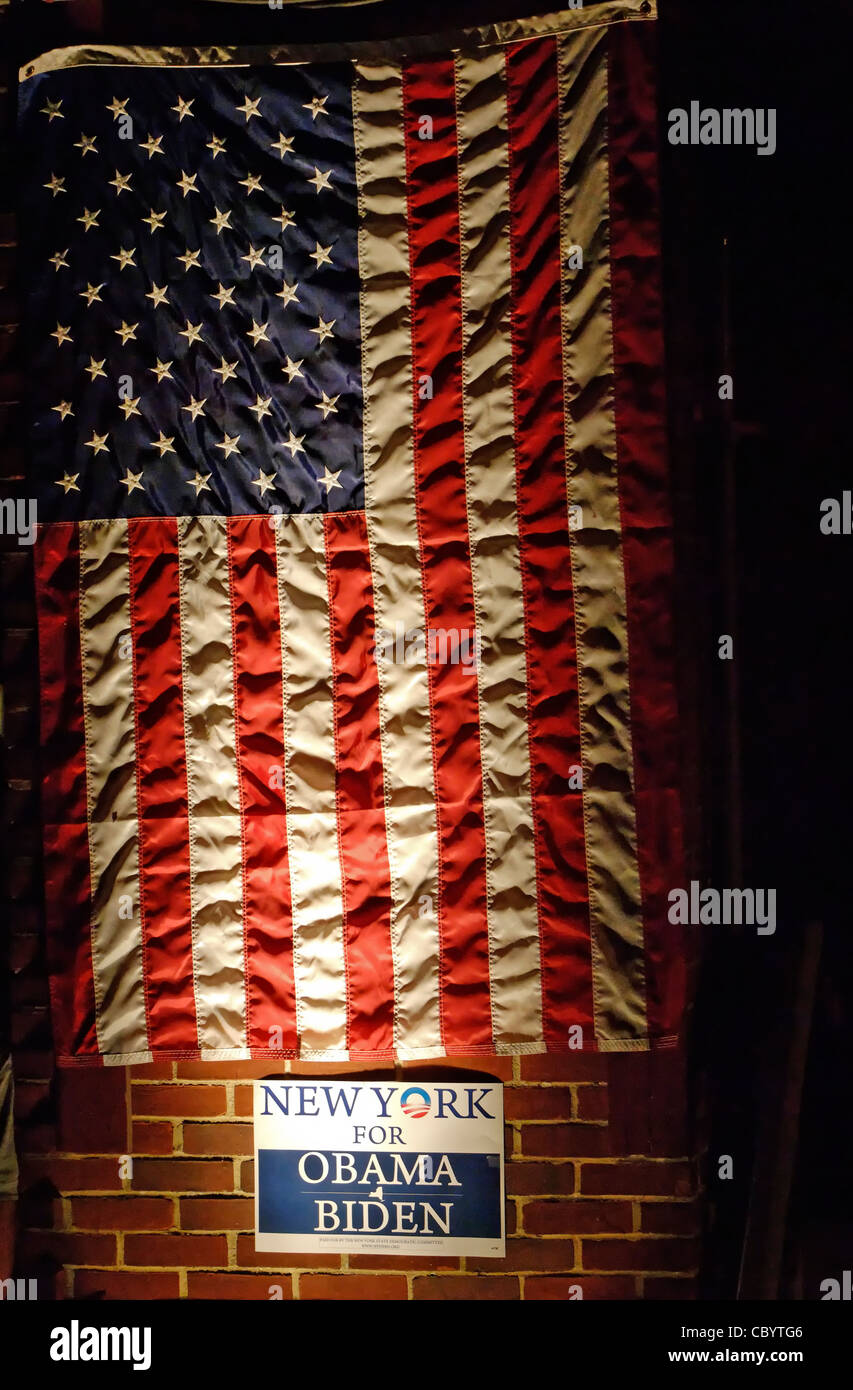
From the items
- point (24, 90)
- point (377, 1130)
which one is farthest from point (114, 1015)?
point (24, 90)

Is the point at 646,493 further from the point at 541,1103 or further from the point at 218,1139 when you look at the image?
the point at 218,1139

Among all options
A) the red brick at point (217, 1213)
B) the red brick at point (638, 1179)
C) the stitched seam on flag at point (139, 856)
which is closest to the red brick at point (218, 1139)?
the red brick at point (217, 1213)

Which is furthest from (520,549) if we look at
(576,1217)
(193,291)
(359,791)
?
(576,1217)

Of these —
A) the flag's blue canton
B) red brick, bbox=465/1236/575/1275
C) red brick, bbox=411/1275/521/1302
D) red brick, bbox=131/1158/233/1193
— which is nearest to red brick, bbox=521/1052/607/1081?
red brick, bbox=465/1236/575/1275

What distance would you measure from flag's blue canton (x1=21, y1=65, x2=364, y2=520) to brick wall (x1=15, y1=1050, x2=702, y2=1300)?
1.58 m

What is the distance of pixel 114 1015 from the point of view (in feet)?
8.29

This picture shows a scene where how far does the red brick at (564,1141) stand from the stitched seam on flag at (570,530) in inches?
13.8

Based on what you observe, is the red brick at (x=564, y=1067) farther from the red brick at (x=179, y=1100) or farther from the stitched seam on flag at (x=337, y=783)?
the red brick at (x=179, y=1100)

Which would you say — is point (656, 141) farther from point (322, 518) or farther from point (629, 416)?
point (322, 518)

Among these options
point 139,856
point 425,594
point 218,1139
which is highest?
point 425,594

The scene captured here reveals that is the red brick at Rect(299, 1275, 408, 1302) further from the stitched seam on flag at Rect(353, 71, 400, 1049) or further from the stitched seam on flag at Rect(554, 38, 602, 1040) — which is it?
the stitched seam on flag at Rect(554, 38, 602, 1040)

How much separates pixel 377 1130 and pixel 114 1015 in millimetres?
791

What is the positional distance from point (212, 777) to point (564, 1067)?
125 centimetres

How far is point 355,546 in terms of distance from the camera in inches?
96.7
